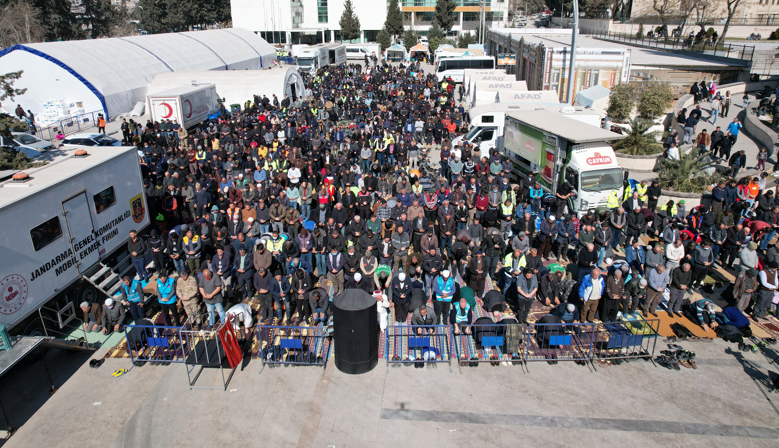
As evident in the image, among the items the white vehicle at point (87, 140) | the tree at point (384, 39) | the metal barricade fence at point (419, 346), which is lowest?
the metal barricade fence at point (419, 346)

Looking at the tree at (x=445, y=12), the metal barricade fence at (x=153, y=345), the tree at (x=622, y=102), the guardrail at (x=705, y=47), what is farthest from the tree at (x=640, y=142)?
the tree at (x=445, y=12)

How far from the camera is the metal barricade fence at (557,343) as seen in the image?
390 inches

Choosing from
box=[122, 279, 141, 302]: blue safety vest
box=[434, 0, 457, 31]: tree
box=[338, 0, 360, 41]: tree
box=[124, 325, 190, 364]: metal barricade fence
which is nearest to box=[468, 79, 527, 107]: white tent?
box=[122, 279, 141, 302]: blue safety vest

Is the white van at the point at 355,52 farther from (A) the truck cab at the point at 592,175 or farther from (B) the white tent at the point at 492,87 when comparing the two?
(A) the truck cab at the point at 592,175

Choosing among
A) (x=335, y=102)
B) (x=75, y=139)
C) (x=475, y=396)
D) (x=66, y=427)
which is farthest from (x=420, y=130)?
(x=66, y=427)

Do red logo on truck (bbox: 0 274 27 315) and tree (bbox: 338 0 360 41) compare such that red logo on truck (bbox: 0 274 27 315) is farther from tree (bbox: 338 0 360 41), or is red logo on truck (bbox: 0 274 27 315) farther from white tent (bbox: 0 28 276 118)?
tree (bbox: 338 0 360 41)

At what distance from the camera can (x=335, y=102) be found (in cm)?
3334

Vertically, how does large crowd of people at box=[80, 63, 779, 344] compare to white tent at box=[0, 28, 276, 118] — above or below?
below

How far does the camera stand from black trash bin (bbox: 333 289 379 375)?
927 cm

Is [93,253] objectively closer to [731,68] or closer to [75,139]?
[75,139]

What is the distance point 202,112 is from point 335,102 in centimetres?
842

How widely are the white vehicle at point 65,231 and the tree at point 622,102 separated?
22.6 m

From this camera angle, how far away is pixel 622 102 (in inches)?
1007

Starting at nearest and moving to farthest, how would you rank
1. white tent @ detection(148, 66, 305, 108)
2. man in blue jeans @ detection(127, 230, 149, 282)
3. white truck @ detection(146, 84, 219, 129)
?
1. man in blue jeans @ detection(127, 230, 149, 282)
2. white truck @ detection(146, 84, 219, 129)
3. white tent @ detection(148, 66, 305, 108)
